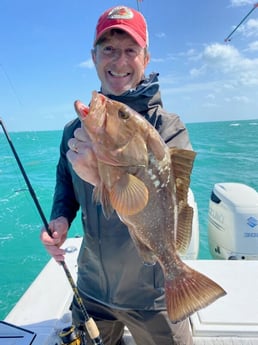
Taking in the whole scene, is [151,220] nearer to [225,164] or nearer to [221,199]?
[221,199]

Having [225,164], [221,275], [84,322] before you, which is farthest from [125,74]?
[225,164]

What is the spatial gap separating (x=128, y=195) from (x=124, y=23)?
106 cm

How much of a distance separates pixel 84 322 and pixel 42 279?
4.05 feet

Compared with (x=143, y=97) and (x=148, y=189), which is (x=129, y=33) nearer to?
(x=143, y=97)

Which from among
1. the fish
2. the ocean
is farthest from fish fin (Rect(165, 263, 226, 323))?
the ocean

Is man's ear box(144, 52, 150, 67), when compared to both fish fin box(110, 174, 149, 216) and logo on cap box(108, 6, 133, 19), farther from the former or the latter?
fish fin box(110, 174, 149, 216)

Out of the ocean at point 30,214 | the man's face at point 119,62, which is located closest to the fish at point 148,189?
the man's face at point 119,62

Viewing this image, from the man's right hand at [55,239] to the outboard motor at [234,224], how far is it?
111 inches

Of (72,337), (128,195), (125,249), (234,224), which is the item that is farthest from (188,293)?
(234,224)

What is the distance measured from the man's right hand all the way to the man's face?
87cm

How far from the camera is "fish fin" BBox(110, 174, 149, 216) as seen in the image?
124 cm

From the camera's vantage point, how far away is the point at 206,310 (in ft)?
8.13

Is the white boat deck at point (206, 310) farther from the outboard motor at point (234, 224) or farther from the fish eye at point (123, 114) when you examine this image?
the fish eye at point (123, 114)

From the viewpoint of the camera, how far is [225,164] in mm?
19250
